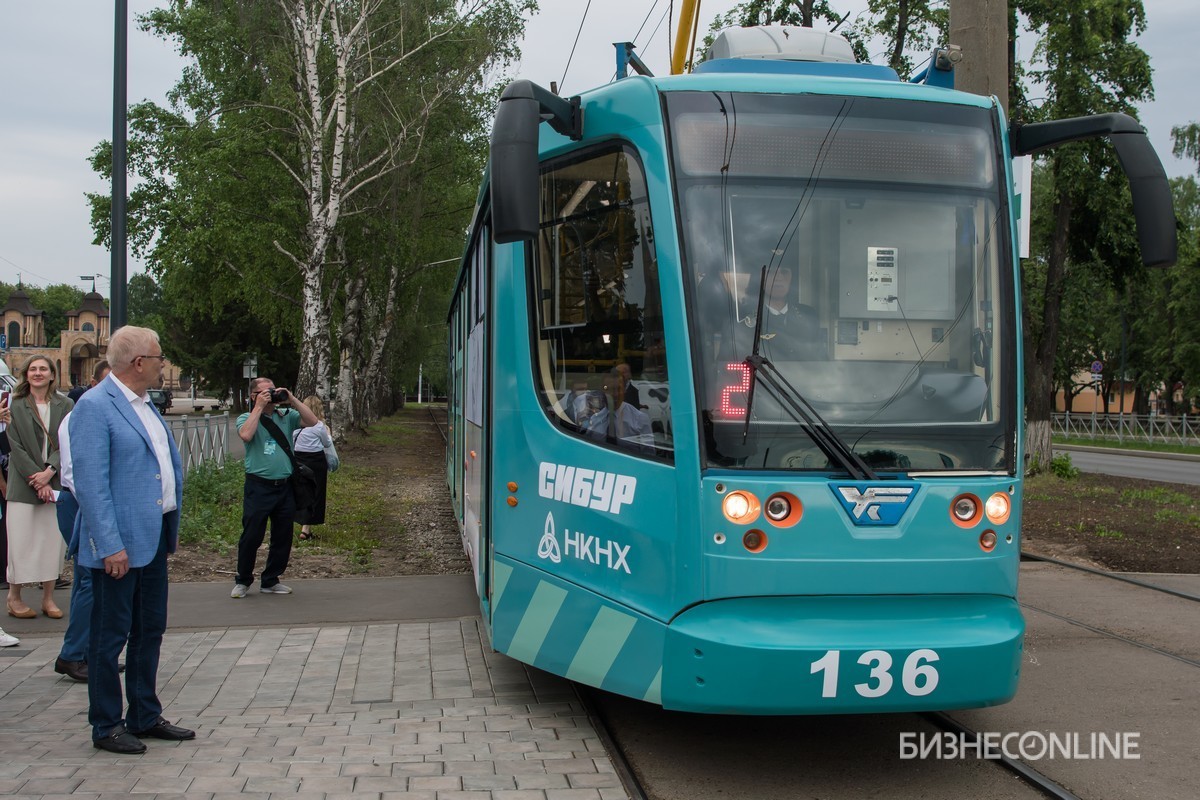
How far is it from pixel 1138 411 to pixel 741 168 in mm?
68211

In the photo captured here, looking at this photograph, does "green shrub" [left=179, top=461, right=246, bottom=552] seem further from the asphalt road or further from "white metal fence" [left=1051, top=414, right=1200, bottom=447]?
"white metal fence" [left=1051, top=414, right=1200, bottom=447]

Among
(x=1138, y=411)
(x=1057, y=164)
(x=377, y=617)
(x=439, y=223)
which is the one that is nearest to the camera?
(x=377, y=617)

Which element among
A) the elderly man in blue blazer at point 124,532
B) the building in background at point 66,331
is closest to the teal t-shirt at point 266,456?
the elderly man in blue blazer at point 124,532

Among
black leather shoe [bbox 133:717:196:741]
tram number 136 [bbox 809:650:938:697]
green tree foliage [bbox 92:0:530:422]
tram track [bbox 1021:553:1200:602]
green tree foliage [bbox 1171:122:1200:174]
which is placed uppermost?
green tree foliage [bbox 1171:122:1200:174]

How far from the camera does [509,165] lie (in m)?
4.60

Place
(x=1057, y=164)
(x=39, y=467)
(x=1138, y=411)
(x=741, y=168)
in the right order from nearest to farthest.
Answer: (x=741, y=168), (x=39, y=467), (x=1057, y=164), (x=1138, y=411)

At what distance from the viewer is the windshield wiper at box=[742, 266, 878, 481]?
4754 mm

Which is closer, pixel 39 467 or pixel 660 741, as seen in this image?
pixel 660 741

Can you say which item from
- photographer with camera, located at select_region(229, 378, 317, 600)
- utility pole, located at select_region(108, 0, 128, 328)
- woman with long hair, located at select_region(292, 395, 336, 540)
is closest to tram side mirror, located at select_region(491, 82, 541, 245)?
photographer with camera, located at select_region(229, 378, 317, 600)

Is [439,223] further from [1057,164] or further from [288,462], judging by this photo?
[288,462]

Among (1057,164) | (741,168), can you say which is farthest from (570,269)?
(1057,164)

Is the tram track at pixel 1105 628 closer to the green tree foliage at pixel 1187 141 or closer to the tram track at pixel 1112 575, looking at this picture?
the tram track at pixel 1112 575

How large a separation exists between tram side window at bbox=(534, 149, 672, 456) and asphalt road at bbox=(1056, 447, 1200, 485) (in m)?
20.7

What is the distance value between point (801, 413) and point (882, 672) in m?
1.07
